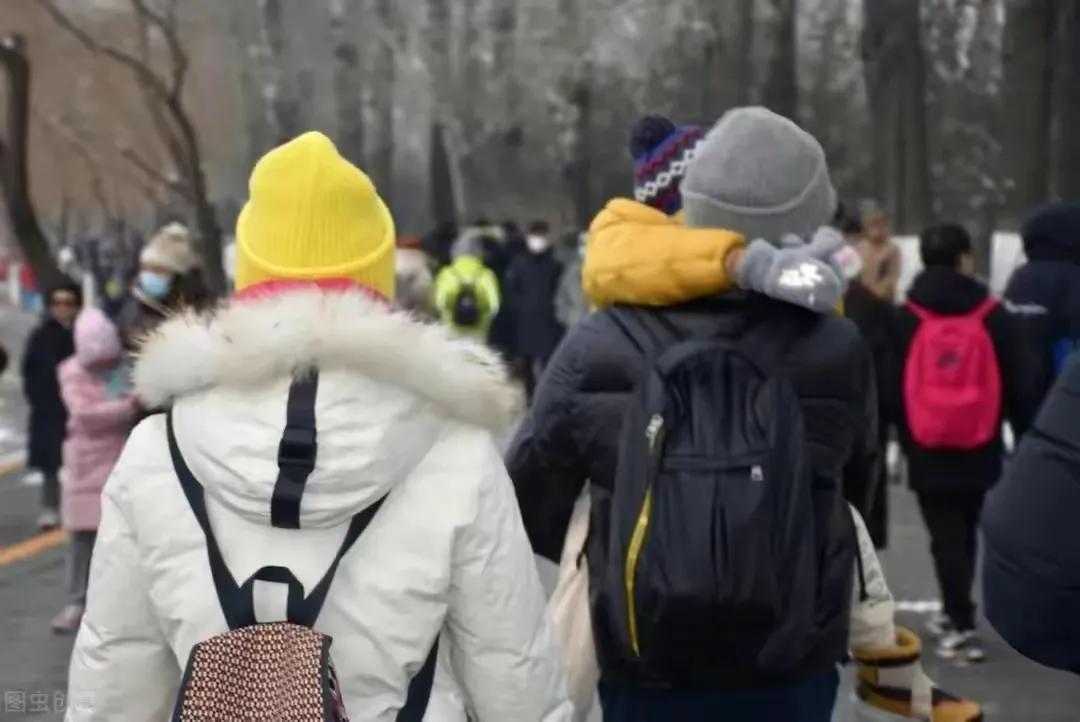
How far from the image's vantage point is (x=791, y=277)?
3.10 meters

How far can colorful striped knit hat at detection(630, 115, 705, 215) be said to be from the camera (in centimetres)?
379

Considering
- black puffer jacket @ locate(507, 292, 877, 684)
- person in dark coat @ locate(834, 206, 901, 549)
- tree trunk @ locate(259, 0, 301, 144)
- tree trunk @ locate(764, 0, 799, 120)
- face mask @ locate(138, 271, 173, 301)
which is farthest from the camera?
tree trunk @ locate(259, 0, 301, 144)

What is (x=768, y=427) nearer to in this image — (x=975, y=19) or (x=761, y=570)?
(x=761, y=570)

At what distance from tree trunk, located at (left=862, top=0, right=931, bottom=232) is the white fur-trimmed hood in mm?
18724

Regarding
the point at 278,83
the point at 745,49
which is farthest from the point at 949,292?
the point at 278,83

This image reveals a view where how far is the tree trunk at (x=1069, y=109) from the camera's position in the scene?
15514 mm

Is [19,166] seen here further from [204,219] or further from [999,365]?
[999,365]

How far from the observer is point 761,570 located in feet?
9.80

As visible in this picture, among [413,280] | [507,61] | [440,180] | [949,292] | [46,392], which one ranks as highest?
[949,292]

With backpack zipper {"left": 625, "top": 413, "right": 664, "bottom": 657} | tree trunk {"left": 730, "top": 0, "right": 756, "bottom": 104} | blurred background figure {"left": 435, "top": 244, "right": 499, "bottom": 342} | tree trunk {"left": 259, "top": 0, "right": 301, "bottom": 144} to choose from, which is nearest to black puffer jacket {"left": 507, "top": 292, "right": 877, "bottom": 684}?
backpack zipper {"left": 625, "top": 413, "right": 664, "bottom": 657}

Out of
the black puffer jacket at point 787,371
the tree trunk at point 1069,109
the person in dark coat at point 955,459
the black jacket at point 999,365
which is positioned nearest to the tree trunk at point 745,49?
the tree trunk at point 1069,109

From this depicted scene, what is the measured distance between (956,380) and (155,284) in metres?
3.44

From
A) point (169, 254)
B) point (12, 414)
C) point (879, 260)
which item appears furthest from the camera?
point (12, 414)

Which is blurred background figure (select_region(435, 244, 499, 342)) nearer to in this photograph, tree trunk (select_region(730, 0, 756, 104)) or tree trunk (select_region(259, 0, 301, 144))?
tree trunk (select_region(730, 0, 756, 104))
